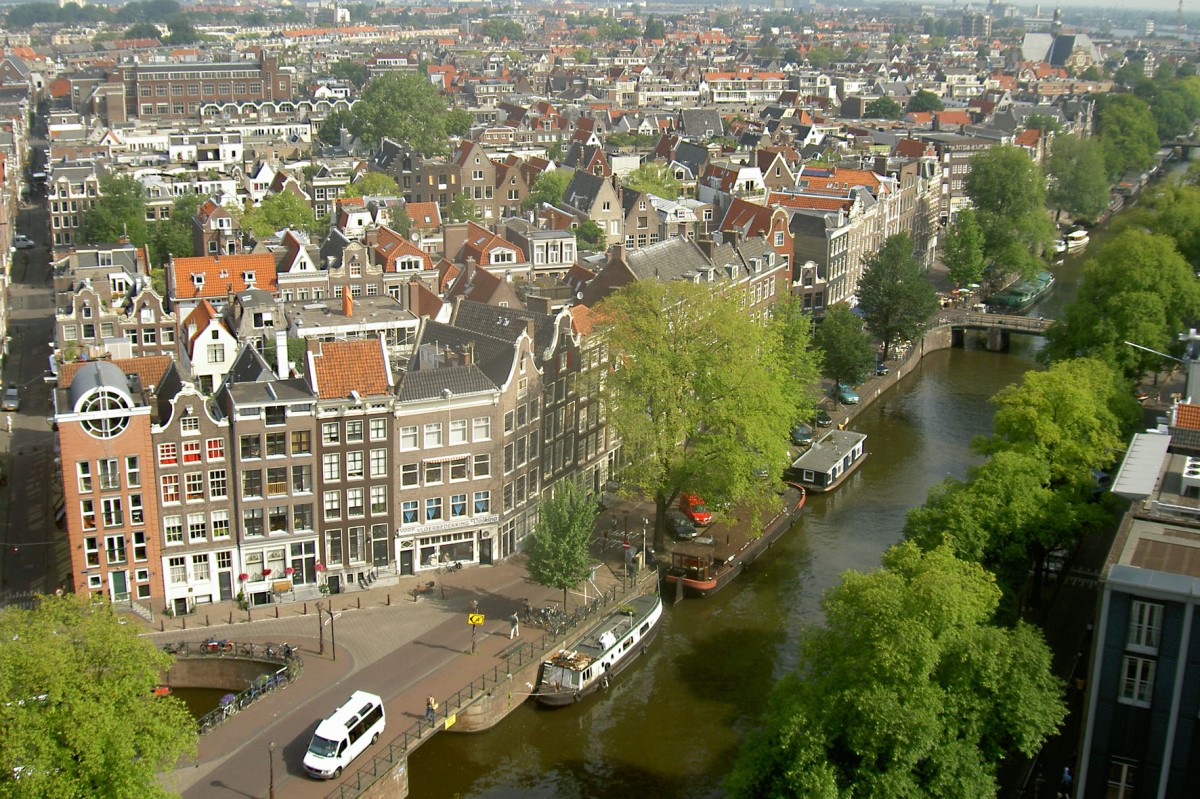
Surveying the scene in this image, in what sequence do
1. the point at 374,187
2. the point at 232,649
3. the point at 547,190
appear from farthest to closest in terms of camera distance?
1. the point at 547,190
2. the point at 374,187
3. the point at 232,649

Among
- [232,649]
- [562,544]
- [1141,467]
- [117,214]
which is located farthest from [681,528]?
[117,214]

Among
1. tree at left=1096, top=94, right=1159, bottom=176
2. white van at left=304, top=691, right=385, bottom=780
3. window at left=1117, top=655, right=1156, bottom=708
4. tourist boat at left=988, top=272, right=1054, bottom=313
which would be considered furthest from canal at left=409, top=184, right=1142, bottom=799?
tree at left=1096, top=94, right=1159, bottom=176

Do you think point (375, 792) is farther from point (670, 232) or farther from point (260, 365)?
point (670, 232)

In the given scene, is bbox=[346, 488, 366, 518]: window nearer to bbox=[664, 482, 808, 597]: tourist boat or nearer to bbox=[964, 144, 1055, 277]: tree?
bbox=[664, 482, 808, 597]: tourist boat

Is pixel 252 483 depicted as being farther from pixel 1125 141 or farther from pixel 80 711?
pixel 1125 141

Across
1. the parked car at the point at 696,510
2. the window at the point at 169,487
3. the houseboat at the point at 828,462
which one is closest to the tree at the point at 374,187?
the houseboat at the point at 828,462

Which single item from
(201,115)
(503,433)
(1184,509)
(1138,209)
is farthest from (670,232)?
(201,115)

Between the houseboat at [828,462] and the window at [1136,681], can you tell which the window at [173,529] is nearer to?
the houseboat at [828,462]
